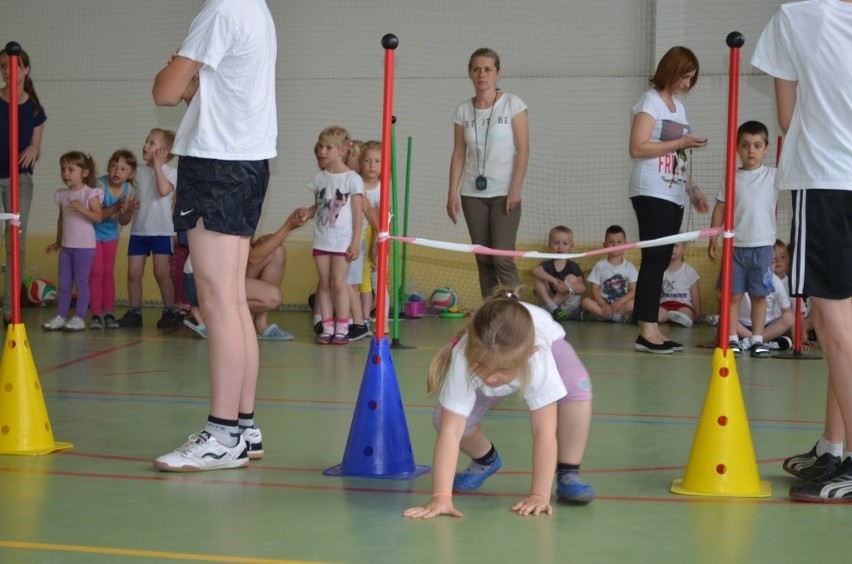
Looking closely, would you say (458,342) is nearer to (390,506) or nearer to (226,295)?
(390,506)

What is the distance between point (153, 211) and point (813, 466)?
226 inches

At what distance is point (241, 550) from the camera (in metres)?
2.55

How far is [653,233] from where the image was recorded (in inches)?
247

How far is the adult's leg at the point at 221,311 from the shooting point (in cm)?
336

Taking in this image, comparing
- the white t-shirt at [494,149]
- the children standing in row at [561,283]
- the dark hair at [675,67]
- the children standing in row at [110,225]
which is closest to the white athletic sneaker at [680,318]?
the children standing in row at [561,283]

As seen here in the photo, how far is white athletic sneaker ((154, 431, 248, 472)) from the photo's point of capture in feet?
11.0

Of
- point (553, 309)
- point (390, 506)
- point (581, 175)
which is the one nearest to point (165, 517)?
point (390, 506)

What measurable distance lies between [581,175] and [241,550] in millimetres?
7923

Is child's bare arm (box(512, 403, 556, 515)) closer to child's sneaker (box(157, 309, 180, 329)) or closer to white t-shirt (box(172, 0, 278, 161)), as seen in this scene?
white t-shirt (box(172, 0, 278, 161))

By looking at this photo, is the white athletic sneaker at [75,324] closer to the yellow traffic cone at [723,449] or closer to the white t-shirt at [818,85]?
the yellow traffic cone at [723,449]

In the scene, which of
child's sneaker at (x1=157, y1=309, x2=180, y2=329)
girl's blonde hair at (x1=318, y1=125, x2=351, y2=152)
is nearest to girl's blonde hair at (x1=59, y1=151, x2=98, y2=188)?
child's sneaker at (x1=157, y1=309, x2=180, y2=329)

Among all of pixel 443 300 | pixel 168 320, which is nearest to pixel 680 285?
pixel 443 300

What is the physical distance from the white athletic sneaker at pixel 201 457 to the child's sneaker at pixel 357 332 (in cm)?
392

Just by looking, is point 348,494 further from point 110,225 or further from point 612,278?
point 612,278
